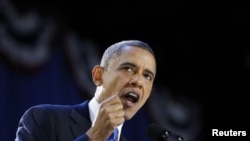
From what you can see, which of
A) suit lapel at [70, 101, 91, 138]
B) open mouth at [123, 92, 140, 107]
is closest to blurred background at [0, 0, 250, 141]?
suit lapel at [70, 101, 91, 138]

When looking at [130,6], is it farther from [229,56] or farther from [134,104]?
[134,104]

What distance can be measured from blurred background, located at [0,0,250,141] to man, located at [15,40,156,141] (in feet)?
3.88

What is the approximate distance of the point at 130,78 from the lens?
1.53 metres

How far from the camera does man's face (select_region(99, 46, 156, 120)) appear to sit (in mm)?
1523

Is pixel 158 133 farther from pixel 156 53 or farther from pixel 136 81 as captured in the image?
pixel 156 53

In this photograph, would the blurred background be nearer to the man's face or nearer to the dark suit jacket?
the dark suit jacket

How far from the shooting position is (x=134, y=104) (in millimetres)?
1543

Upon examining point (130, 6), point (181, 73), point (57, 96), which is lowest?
point (57, 96)

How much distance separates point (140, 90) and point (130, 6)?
203 cm

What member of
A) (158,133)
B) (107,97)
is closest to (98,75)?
(107,97)

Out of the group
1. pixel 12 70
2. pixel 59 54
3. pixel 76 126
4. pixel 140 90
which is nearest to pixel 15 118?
pixel 12 70

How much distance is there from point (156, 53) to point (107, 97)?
1994 millimetres

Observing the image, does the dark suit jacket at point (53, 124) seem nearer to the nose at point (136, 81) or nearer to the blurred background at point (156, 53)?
the nose at point (136, 81)

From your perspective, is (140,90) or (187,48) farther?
(187,48)
